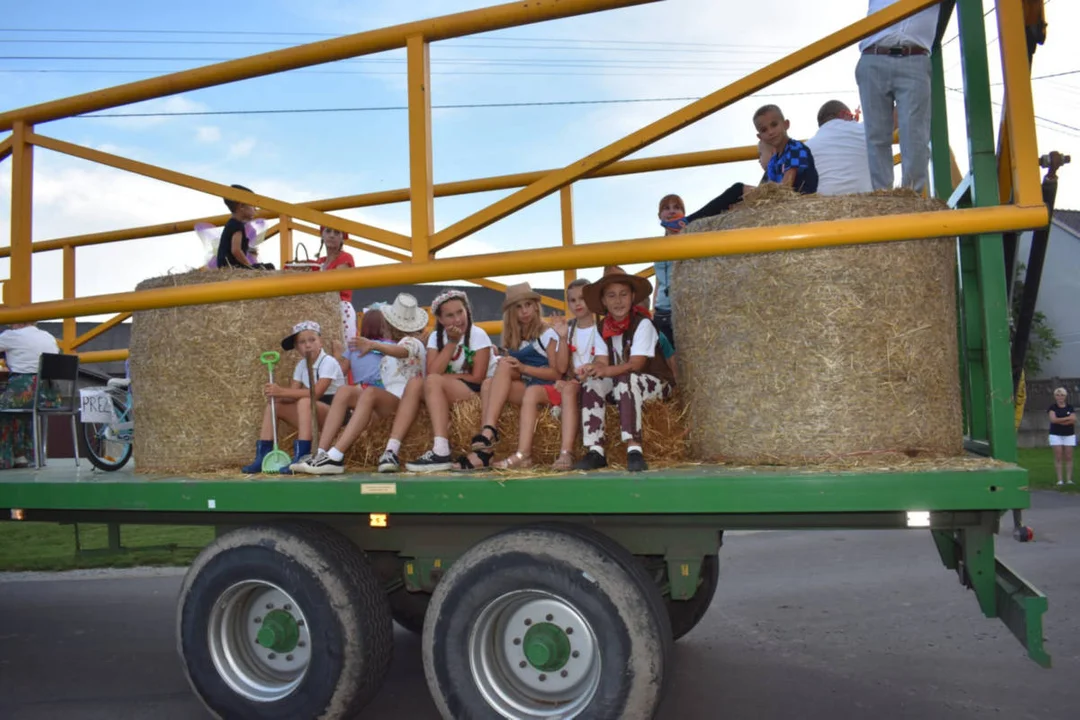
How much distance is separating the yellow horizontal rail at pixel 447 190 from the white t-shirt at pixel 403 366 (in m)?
0.86

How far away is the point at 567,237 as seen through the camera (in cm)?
587

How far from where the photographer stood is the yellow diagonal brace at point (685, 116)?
11.3ft

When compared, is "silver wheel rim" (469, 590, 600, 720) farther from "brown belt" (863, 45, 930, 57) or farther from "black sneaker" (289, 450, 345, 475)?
"brown belt" (863, 45, 930, 57)

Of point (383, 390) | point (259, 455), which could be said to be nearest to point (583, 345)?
point (383, 390)

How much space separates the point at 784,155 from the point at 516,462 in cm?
203

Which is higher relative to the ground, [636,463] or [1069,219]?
[1069,219]

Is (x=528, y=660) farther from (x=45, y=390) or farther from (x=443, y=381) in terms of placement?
(x=45, y=390)

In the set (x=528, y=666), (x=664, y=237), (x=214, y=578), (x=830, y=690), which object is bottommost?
(x=830, y=690)

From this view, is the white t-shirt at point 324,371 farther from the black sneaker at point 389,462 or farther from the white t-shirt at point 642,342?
the white t-shirt at point 642,342

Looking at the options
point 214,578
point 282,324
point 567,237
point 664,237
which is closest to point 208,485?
point 214,578

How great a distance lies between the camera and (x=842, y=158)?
15.5ft

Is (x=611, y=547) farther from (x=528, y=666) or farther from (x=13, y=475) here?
(x=13, y=475)

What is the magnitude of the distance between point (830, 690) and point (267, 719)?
2685mm

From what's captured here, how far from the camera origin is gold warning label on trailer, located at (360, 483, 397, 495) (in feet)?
12.2
